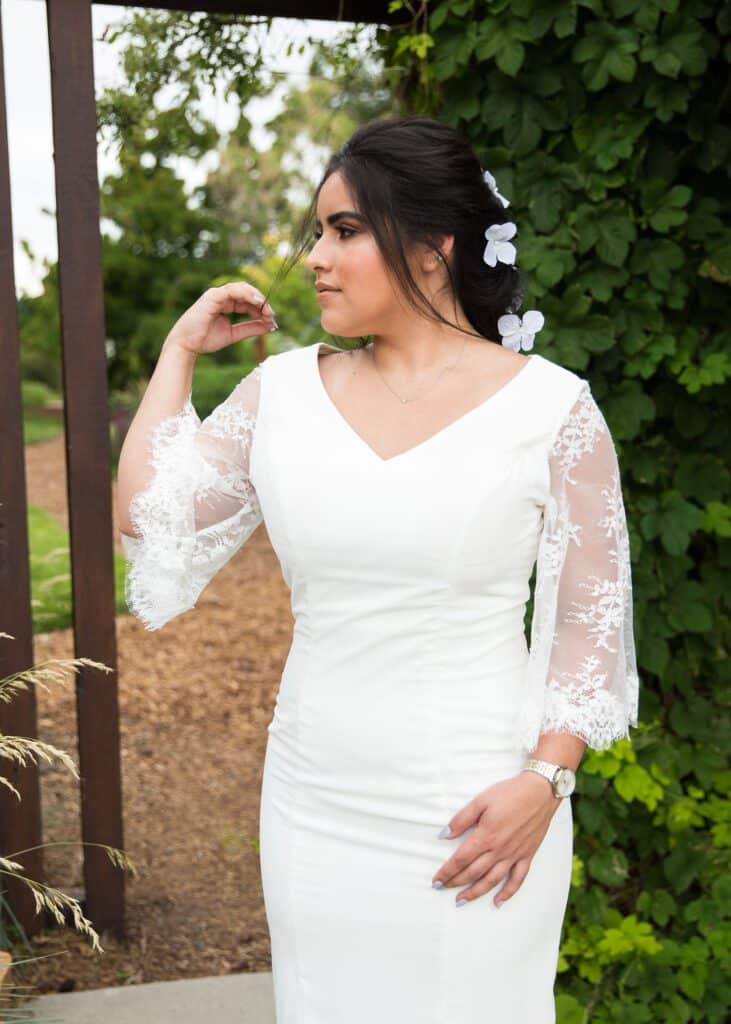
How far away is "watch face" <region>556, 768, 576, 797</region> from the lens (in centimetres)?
162

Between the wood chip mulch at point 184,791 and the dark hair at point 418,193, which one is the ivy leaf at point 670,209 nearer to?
the dark hair at point 418,193

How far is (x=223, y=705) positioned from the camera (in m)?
5.40

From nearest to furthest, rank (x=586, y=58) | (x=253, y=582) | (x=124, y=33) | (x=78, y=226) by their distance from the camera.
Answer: (x=586, y=58)
(x=78, y=226)
(x=124, y=33)
(x=253, y=582)

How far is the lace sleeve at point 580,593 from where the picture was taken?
1611 millimetres

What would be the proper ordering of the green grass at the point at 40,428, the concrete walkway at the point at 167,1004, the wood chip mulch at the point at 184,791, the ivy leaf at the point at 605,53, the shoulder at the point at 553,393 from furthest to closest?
the green grass at the point at 40,428, the wood chip mulch at the point at 184,791, the concrete walkway at the point at 167,1004, the ivy leaf at the point at 605,53, the shoulder at the point at 553,393

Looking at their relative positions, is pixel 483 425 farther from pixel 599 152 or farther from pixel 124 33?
pixel 124 33

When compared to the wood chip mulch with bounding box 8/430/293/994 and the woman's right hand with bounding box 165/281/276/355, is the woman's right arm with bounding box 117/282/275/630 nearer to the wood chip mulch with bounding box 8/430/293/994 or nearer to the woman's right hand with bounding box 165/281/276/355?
the woman's right hand with bounding box 165/281/276/355

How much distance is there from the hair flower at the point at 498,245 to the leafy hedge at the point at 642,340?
34.8 inches

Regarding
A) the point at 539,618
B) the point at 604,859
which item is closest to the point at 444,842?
the point at 539,618

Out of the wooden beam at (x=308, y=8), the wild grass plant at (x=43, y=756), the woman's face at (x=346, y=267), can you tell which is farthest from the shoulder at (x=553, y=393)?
the wooden beam at (x=308, y=8)

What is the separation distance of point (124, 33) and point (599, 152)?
1.40 meters

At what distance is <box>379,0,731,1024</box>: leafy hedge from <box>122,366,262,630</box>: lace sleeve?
1101 mm

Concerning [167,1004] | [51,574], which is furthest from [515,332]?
[51,574]

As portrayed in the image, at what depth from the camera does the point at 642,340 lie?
2680mm
